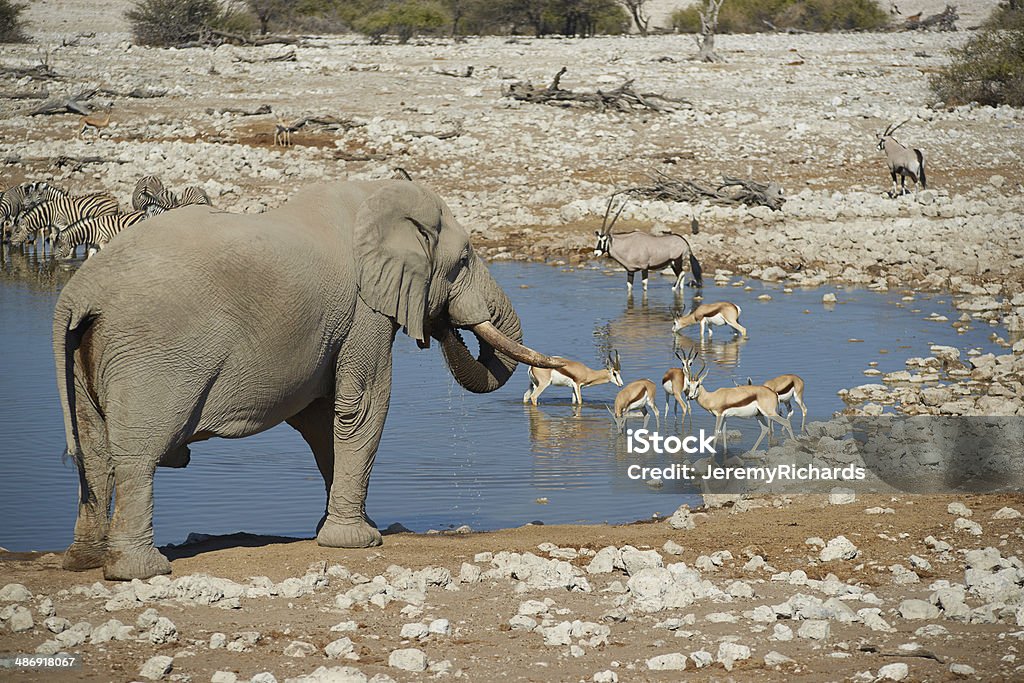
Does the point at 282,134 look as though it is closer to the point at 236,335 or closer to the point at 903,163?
the point at 903,163

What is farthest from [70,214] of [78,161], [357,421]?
[357,421]

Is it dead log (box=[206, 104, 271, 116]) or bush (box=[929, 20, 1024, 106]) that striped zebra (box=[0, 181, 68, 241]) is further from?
bush (box=[929, 20, 1024, 106])

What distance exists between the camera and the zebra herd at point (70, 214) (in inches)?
731

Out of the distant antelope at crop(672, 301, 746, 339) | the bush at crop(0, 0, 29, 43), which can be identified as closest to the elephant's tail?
the distant antelope at crop(672, 301, 746, 339)

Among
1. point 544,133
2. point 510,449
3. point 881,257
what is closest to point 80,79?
point 544,133

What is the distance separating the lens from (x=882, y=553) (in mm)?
6840

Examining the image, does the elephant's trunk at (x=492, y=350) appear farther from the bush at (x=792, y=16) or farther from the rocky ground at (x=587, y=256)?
the bush at (x=792, y=16)

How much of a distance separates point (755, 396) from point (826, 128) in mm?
15515

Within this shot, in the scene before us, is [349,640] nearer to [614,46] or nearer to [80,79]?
[80,79]

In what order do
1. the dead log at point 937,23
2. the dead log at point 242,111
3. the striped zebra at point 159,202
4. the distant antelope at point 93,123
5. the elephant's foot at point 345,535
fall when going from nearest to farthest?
the elephant's foot at point 345,535 → the striped zebra at point 159,202 → the distant antelope at point 93,123 → the dead log at point 242,111 → the dead log at point 937,23

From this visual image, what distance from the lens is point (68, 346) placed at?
614cm

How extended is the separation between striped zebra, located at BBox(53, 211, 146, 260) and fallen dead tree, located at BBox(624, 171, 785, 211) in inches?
274

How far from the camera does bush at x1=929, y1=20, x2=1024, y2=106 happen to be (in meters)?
28.4

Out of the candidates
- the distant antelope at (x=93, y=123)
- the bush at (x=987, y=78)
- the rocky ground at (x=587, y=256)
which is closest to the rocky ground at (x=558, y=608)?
the rocky ground at (x=587, y=256)
